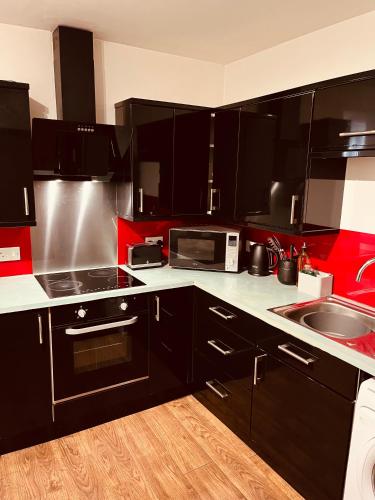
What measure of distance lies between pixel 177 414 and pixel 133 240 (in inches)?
53.2

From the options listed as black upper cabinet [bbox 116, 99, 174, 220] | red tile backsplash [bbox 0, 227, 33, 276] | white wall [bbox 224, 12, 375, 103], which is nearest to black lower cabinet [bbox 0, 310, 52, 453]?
red tile backsplash [bbox 0, 227, 33, 276]

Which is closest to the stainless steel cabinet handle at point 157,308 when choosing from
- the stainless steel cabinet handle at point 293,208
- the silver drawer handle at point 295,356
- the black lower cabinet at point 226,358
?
the black lower cabinet at point 226,358

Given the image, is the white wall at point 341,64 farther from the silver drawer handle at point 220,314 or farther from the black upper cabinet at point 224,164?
the silver drawer handle at point 220,314

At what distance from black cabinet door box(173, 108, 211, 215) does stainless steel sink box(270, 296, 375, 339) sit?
44.1 inches

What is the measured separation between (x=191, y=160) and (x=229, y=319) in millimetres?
1220

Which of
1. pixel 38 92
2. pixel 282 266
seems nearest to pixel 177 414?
pixel 282 266

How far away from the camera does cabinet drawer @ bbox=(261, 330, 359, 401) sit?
64.2 inches

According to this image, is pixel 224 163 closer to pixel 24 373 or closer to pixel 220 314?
pixel 220 314

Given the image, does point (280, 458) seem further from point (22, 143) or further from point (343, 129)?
point (22, 143)

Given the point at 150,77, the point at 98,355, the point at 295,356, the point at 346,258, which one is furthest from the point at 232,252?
the point at 150,77

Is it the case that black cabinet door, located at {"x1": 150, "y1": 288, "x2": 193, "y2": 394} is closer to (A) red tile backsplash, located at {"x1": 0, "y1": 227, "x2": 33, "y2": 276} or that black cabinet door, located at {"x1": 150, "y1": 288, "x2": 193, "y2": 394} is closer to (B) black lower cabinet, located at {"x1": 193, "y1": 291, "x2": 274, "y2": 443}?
(B) black lower cabinet, located at {"x1": 193, "y1": 291, "x2": 274, "y2": 443}

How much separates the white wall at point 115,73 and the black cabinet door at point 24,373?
138 centimetres

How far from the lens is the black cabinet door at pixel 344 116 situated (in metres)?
1.79

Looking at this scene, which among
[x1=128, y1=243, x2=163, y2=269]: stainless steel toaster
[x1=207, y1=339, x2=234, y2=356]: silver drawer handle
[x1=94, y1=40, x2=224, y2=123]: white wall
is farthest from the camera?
[x1=128, y1=243, x2=163, y2=269]: stainless steel toaster
